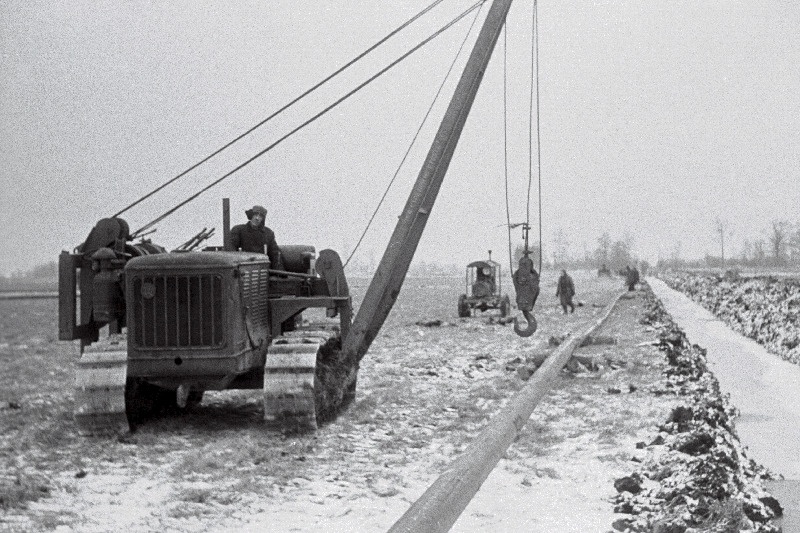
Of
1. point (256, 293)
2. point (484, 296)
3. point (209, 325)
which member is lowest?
point (484, 296)

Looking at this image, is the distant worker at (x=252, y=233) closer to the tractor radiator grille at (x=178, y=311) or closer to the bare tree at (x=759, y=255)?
the tractor radiator grille at (x=178, y=311)

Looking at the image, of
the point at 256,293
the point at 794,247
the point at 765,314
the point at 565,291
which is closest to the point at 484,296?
the point at 565,291

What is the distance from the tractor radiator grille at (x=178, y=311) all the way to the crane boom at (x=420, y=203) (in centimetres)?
208

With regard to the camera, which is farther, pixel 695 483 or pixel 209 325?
pixel 209 325

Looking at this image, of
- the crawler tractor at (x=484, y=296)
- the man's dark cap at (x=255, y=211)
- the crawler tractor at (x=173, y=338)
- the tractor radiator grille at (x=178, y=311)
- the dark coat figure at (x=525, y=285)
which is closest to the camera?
the crawler tractor at (x=173, y=338)

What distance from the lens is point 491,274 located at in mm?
30141

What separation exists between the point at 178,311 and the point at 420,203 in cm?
354

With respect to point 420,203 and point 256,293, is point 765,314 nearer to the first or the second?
point 420,203

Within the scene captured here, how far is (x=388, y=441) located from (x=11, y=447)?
3.52 m

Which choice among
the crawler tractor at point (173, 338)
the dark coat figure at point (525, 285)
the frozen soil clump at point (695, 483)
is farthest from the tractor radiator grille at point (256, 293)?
the frozen soil clump at point (695, 483)

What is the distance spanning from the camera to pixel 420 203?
10273 millimetres

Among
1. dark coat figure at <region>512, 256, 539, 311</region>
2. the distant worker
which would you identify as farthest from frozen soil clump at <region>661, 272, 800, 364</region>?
the distant worker

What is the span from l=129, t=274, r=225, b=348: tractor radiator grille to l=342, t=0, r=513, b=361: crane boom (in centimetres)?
208

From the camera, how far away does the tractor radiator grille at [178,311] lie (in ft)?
26.5
